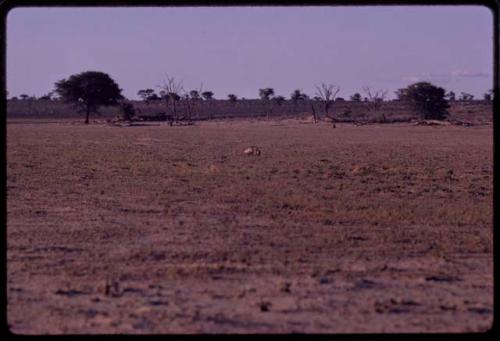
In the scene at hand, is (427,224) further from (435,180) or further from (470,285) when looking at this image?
(435,180)

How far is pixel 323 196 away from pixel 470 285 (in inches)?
263

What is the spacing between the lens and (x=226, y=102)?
106m

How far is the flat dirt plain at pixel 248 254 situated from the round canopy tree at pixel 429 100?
5261cm

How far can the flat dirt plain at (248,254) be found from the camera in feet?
20.9

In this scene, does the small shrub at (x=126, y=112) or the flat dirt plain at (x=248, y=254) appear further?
the small shrub at (x=126, y=112)

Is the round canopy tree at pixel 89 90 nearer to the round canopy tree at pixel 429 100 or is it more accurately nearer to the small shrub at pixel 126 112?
the small shrub at pixel 126 112

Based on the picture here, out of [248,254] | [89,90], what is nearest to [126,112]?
[89,90]

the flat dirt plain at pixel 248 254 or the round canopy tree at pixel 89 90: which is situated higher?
the round canopy tree at pixel 89 90

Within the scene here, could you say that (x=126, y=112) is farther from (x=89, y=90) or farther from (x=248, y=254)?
(x=248, y=254)

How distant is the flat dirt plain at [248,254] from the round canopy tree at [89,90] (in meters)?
53.6

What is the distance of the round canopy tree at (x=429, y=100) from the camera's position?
226 ft

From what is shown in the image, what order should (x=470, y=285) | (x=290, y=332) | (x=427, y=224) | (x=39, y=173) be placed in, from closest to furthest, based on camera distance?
(x=290, y=332), (x=470, y=285), (x=427, y=224), (x=39, y=173)

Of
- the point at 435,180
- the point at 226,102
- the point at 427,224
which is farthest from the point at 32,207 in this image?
the point at 226,102

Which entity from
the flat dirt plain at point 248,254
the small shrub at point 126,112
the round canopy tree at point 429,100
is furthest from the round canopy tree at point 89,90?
the flat dirt plain at point 248,254
